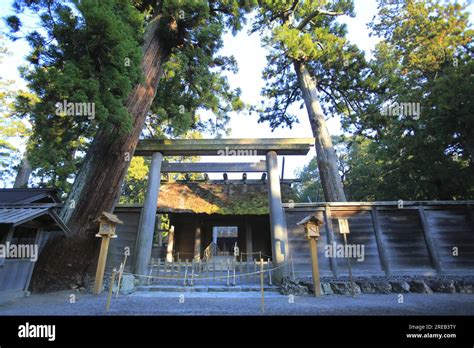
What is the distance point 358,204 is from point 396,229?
1.27m

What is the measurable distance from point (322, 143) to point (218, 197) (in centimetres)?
573

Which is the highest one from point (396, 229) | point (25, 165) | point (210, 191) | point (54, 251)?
point (25, 165)

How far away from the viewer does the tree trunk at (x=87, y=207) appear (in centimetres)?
529

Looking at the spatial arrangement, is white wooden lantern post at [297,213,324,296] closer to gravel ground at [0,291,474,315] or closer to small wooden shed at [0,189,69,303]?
gravel ground at [0,291,474,315]

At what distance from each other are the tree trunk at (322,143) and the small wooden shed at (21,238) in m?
8.12

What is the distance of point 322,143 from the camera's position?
361 inches

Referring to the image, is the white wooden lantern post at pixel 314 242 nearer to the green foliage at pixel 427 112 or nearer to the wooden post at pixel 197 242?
the green foliage at pixel 427 112

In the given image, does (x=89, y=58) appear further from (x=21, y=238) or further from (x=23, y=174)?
(x=23, y=174)

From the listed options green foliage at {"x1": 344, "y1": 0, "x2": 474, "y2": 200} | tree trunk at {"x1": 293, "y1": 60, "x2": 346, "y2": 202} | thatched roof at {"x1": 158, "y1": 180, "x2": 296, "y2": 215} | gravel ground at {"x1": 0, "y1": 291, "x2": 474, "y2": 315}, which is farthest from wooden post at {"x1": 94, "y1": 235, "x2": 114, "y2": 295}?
green foliage at {"x1": 344, "y1": 0, "x2": 474, "y2": 200}

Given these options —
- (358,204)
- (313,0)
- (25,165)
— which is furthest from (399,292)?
(25,165)

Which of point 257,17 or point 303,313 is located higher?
point 257,17

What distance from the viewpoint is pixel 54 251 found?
17.5 feet

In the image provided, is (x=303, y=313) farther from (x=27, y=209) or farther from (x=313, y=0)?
(x=313, y=0)
